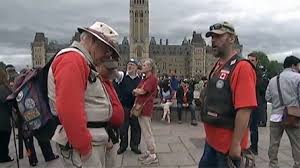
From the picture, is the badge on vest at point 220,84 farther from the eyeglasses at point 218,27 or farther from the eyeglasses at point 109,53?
the eyeglasses at point 109,53

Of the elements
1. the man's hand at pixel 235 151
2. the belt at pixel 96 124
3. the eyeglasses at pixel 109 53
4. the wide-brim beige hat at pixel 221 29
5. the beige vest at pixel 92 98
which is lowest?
the man's hand at pixel 235 151

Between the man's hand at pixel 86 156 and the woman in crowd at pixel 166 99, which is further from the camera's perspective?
the woman in crowd at pixel 166 99

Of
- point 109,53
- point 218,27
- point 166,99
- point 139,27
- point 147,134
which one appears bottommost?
point 147,134

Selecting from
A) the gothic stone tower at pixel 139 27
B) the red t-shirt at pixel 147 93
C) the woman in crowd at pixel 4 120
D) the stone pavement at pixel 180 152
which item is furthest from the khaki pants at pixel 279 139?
the gothic stone tower at pixel 139 27

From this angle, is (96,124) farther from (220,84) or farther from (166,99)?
(166,99)

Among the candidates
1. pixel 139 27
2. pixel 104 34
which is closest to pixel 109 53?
pixel 104 34

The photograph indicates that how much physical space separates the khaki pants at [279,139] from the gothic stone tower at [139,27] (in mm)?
123347

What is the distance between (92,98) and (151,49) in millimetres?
146793

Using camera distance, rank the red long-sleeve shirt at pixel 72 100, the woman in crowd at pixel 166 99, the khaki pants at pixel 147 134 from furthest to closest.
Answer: the woman in crowd at pixel 166 99, the khaki pants at pixel 147 134, the red long-sleeve shirt at pixel 72 100

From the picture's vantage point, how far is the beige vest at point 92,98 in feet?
9.91

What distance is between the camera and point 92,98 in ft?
10.1

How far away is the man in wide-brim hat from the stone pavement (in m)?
4.04

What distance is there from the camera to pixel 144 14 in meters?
134

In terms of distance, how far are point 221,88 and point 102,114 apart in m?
1.10
